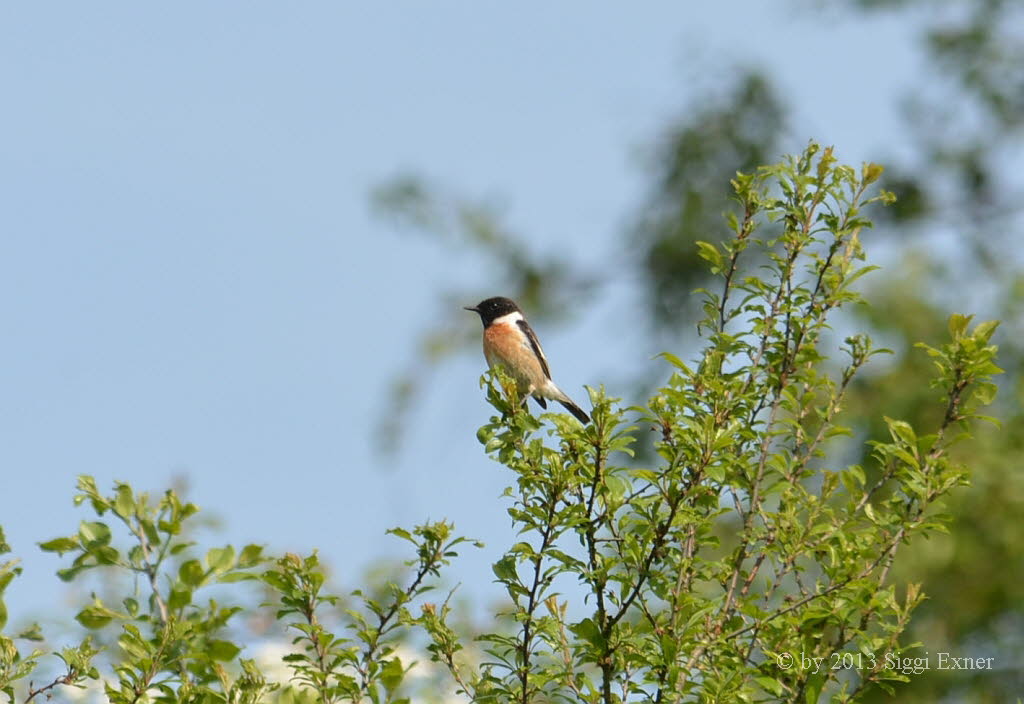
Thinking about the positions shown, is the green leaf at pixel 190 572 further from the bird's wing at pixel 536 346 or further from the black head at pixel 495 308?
the black head at pixel 495 308

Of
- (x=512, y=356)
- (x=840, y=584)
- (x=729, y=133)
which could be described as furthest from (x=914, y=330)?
(x=840, y=584)

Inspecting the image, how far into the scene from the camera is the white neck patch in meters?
7.97

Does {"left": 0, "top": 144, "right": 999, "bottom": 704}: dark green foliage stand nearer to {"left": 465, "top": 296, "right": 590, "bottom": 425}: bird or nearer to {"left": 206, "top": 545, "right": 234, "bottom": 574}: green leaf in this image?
{"left": 206, "top": 545, "right": 234, "bottom": 574}: green leaf

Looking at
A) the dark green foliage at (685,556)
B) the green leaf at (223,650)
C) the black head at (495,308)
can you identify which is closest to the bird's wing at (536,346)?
the black head at (495,308)

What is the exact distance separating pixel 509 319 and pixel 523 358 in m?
0.71

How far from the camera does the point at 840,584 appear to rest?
12.9ft

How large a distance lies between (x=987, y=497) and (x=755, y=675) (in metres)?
7.20

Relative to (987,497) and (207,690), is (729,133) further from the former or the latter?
(207,690)

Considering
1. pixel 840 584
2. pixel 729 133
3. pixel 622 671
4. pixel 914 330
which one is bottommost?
pixel 622 671

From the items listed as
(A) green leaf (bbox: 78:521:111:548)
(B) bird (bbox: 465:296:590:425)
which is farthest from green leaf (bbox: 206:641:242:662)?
(B) bird (bbox: 465:296:590:425)

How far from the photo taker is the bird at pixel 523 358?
7.48m

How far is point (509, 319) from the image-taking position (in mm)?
8172

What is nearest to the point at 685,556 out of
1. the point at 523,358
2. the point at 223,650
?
the point at 223,650

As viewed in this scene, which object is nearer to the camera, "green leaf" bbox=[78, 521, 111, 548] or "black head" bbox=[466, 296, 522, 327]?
"green leaf" bbox=[78, 521, 111, 548]
